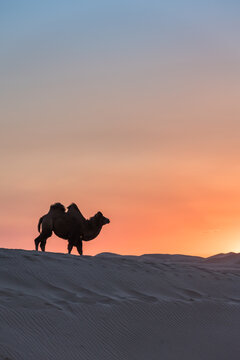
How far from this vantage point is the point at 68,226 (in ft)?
59.6

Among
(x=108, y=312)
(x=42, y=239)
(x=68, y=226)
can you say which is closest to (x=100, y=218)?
(x=68, y=226)

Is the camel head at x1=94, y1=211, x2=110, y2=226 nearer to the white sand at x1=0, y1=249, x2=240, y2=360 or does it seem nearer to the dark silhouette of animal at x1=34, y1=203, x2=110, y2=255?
the dark silhouette of animal at x1=34, y1=203, x2=110, y2=255

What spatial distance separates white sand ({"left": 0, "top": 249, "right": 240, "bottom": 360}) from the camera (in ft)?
23.8

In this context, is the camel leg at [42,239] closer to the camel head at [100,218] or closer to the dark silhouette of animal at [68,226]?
the dark silhouette of animal at [68,226]

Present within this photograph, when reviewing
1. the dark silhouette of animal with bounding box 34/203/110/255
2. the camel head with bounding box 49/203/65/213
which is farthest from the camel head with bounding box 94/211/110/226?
the camel head with bounding box 49/203/65/213

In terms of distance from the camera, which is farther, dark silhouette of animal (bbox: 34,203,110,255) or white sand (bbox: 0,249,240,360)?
dark silhouette of animal (bbox: 34,203,110,255)

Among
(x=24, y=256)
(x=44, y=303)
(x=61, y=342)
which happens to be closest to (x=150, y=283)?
(x=24, y=256)

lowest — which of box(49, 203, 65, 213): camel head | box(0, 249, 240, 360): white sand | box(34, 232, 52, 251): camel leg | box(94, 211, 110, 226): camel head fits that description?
box(0, 249, 240, 360): white sand

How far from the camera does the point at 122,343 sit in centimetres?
A: 778

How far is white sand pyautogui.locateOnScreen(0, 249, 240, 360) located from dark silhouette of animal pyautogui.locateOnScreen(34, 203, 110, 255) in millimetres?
6355

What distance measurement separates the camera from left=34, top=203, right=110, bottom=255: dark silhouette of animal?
1797cm

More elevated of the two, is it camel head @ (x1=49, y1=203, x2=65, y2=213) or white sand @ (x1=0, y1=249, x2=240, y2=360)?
camel head @ (x1=49, y1=203, x2=65, y2=213)

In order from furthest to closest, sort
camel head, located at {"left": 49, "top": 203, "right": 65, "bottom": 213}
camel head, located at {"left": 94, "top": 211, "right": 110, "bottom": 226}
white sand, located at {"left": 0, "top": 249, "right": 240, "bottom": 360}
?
camel head, located at {"left": 94, "top": 211, "right": 110, "bottom": 226} < camel head, located at {"left": 49, "top": 203, "right": 65, "bottom": 213} < white sand, located at {"left": 0, "top": 249, "right": 240, "bottom": 360}

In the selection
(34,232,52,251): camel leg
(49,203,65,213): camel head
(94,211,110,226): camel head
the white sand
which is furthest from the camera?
(94,211,110,226): camel head
